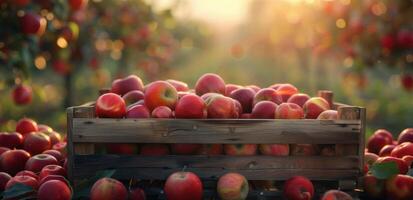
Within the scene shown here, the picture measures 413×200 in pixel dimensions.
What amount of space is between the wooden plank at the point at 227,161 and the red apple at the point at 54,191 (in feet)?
0.49

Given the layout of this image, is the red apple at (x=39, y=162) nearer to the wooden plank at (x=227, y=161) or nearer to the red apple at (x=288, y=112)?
the wooden plank at (x=227, y=161)

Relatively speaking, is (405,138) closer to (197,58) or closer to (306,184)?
(306,184)

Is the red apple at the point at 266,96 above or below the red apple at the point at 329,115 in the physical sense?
above

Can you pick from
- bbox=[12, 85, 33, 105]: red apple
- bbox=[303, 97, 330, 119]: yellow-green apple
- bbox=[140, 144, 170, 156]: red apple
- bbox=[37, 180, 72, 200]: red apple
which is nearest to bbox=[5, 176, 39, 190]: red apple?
bbox=[37, 180, 72, 200]: red apple

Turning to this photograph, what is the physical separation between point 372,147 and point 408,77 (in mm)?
4821

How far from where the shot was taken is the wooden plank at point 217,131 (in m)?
2.20

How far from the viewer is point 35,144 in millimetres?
2834

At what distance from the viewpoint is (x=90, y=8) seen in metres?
8.77

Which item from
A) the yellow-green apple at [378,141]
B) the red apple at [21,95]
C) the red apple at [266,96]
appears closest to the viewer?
the red apple at [266,96]

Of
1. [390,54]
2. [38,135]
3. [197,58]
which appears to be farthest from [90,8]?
[197,58]

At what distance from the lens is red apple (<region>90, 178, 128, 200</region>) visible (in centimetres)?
207

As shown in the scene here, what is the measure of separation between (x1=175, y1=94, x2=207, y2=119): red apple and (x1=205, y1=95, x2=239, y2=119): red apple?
0.06 metres

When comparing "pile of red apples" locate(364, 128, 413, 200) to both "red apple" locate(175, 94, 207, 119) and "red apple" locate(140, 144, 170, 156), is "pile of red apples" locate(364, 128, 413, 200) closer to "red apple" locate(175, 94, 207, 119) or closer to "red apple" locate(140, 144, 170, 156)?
"red apple" locate(175, 94, 207, 119)

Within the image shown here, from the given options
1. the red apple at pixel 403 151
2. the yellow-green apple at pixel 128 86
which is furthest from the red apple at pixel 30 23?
the red apple at pixel 403 151
